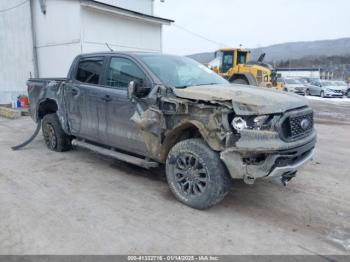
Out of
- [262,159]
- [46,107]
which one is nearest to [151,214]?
[262,159]

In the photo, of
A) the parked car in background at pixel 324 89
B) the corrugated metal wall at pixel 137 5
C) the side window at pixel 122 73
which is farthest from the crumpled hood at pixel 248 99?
the parked car in background at pixel 324 89

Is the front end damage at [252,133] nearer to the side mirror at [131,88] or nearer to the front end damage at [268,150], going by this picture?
the front end damage at [268,150]

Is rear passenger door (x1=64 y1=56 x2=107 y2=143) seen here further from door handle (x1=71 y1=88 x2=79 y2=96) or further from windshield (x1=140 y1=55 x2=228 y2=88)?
windshield (x1=140 y1=55 x2=228 y2=88)

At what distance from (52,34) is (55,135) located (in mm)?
8845

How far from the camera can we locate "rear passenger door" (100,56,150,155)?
4539 millimetres

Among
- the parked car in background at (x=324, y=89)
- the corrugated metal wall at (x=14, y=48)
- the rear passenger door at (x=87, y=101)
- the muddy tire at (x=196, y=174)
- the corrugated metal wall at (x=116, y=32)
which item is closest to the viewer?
the muddy tire at (x=196, y=174)

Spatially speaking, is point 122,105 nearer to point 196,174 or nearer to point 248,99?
point 196,174

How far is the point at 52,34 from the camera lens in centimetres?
1360

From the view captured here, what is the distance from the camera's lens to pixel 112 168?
552 centimetres

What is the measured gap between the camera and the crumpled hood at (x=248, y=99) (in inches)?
135

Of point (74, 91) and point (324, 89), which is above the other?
point (74, 91)

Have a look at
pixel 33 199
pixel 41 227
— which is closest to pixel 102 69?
pixel 33 199

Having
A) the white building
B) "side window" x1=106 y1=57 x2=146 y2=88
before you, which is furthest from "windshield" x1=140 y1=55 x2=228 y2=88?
the white building

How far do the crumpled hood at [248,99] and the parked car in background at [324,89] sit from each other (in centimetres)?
2384
